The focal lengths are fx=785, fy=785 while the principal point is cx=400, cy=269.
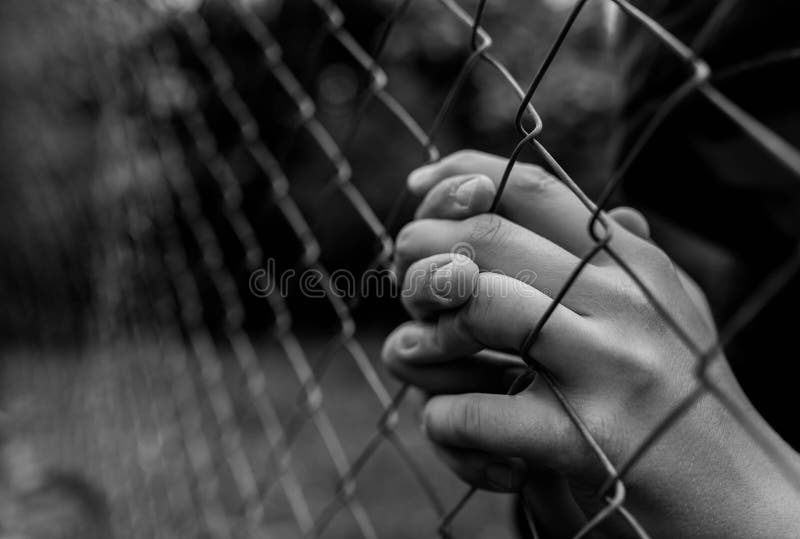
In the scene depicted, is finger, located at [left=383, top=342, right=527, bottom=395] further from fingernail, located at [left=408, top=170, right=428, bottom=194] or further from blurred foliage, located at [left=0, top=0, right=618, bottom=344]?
blurred foliage, located at [left=0, top=0, right=618, bottom=344]

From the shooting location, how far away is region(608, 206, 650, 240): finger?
78 centimetres

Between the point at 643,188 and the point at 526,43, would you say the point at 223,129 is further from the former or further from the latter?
the point at 643,188

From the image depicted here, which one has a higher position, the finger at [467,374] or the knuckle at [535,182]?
the knuckle at [535,182]

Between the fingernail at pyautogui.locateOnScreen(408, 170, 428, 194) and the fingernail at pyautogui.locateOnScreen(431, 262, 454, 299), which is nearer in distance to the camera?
the fingernail at pyautogui.locateOnScreen(431, 262, 454, 299)

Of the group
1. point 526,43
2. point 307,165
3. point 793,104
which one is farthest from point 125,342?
point 526,43

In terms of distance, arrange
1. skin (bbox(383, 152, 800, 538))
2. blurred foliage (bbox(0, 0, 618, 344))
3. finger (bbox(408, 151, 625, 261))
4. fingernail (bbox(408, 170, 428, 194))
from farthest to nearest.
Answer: blurred foliage (bbox(0, 0, 618, 344)), fingernail (bbox(408, 170, 428, 194)), finger (bbox(408, 151, 625, 261)), skin (bbox(383, 152, 800, 538))

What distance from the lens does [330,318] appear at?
16.7 ft

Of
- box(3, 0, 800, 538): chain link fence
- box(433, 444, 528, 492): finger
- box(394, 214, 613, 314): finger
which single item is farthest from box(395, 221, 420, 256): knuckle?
box(433, 444, 528, 492): finger

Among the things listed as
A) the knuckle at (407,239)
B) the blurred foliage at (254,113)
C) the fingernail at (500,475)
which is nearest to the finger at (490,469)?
the fingernail at (500,475)

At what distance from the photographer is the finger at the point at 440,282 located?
0.72 meters

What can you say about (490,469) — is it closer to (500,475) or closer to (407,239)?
(500,475)

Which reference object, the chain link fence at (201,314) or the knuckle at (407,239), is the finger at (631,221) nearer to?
the chain link fence at (201,314)

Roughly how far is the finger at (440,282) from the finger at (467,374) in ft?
0.21

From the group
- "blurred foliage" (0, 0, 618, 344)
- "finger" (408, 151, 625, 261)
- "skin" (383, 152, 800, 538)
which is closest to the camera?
"skin" (383, 152, 800, 538)
